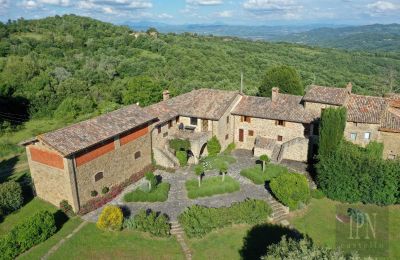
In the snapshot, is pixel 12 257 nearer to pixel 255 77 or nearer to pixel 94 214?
pixel 94 214

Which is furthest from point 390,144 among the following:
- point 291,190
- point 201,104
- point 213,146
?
point 201,104

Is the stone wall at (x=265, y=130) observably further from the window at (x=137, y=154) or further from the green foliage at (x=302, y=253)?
the green foliage at (x=302, y=253)

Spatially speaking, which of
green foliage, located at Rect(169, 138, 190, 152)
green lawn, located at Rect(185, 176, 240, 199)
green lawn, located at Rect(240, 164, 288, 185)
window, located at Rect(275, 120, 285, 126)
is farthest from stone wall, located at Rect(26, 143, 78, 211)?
window, located at Rect(275, 120, 285, 126)

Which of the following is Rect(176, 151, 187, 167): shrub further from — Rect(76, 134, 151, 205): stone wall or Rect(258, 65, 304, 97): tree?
Rect(258, 65, 304, 97): tree

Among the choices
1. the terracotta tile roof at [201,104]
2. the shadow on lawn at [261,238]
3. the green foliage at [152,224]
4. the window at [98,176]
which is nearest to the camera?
the shadow on lawn at [261,238]

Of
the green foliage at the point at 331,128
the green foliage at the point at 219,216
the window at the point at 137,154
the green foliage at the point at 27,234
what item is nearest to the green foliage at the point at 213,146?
the window at the point at 137,154

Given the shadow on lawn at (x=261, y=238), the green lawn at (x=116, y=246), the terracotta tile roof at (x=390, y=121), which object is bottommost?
the shadow on lawn at (x=261, y=238)

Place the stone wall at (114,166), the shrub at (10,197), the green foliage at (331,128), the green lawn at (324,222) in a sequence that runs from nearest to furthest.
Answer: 1. the green lawn at (324,222)
2. the shrub at (10,197)
3. the stone wall at (114,166)
4. the green foliage at (331,128)

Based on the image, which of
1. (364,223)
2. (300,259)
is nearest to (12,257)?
(300,259)
